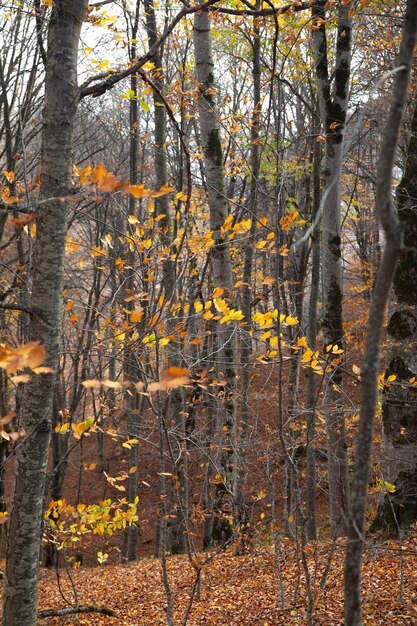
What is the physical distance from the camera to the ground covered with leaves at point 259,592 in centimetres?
433

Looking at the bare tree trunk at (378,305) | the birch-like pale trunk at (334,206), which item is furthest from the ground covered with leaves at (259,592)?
the bare tree trunk at (378,305)

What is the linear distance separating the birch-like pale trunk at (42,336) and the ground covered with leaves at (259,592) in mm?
1518

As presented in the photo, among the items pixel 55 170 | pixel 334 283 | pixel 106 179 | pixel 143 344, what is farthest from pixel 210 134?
pixel 106 179

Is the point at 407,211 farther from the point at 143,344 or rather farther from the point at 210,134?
the point at 143,344

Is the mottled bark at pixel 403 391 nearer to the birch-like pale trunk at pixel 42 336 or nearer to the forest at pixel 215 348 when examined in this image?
the forest at pixel 215 348

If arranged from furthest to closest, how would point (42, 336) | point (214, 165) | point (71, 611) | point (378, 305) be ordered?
point (214, 165)
point (71, 611)
point (42, 336)
point (378, 305)

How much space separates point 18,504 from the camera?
8.78 feet

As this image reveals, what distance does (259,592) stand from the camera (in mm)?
5359

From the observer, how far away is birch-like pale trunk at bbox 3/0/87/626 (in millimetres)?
2643

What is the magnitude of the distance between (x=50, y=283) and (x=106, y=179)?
103 cm

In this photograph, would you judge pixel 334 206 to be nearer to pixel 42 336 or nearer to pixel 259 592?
pixel 259 592

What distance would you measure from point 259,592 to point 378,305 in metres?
4.96

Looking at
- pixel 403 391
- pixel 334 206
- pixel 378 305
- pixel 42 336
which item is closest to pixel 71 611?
pixel 42 336

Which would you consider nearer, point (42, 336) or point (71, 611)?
point (42, 336)
